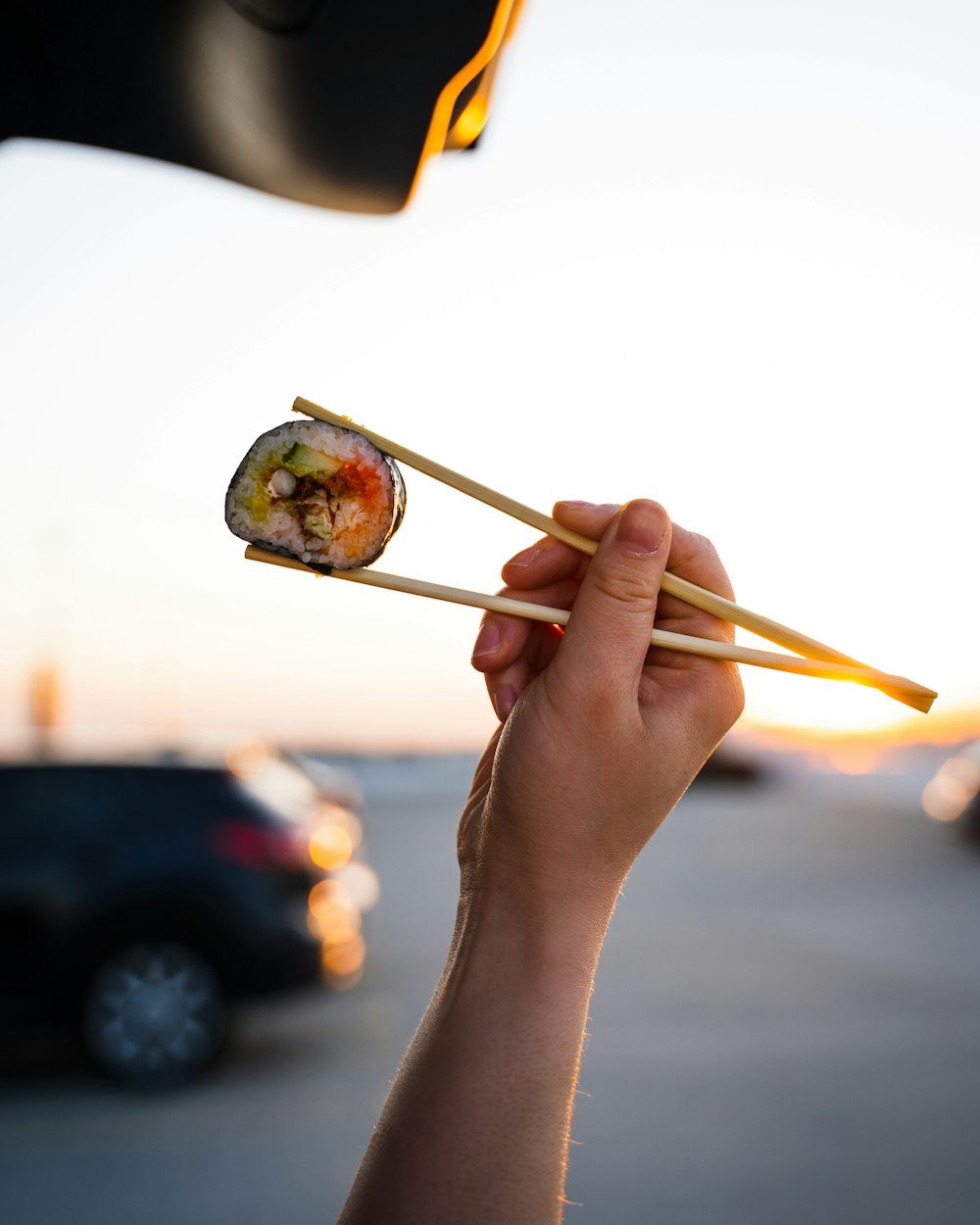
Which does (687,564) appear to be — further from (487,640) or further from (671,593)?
(487,640)

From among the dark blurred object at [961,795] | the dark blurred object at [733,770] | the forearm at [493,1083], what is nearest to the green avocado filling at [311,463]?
the forearm at [493,1083]

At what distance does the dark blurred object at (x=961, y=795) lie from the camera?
524 inches

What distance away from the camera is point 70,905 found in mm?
5512

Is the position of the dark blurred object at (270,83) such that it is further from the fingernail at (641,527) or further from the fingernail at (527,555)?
the fingernail at (527,555)

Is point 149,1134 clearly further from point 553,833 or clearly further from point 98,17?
point 98,17

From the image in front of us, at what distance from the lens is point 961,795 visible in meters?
13.6

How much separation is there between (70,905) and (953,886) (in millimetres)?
9361

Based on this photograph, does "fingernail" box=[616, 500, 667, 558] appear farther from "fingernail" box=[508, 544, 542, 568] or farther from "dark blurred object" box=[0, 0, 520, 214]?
"dark blurred object" box=[0, 0, 520, 214]

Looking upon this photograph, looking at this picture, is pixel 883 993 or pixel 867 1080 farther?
pixel 883 993

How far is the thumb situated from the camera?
4.56 ft

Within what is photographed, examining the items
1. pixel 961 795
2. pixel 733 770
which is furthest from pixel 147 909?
pixel 733 770

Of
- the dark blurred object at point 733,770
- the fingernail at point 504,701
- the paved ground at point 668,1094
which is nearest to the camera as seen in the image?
the fingernail at point 504,701

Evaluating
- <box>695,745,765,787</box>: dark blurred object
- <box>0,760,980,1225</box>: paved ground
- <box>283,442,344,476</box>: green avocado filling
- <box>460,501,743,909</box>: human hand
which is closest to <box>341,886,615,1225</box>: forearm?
<box>460,501,743,909</box>: human hand

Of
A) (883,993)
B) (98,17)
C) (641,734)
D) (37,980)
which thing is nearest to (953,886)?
(883,993)
